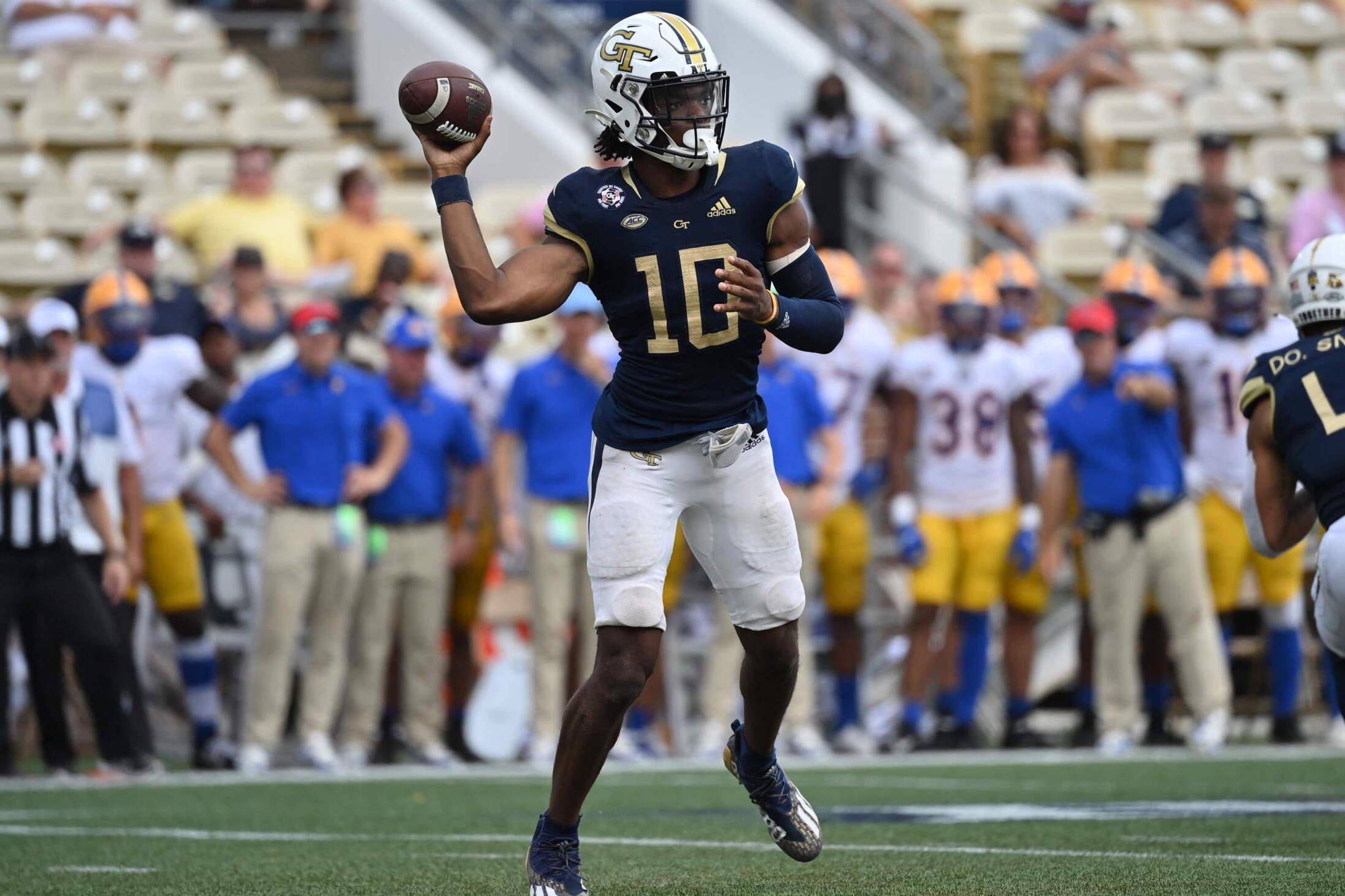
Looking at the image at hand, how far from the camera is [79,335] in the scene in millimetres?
10406

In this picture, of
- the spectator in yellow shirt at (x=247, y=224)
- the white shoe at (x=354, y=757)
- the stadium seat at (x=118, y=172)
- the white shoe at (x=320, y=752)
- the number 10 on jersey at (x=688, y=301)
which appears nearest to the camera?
the number 10 on jersey at (x=688, y=301)

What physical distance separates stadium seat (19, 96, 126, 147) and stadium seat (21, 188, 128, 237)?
815 mm

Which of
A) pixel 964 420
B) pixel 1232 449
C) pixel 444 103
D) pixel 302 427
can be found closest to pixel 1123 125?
pixel 1232 449

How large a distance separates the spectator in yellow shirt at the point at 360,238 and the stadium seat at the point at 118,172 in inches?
77.8

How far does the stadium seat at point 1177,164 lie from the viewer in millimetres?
14477

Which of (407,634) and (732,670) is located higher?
(407,634)

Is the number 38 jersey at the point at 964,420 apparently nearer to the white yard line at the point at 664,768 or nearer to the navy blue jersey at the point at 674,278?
the white yard line at the point at 664,768

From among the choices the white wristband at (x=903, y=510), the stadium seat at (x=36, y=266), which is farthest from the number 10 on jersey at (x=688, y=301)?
the stadium seat at (x=36, y=266)

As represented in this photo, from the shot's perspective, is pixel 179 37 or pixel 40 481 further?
pixel 179 37

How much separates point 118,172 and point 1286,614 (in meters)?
7.71

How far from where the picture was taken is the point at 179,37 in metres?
15.1

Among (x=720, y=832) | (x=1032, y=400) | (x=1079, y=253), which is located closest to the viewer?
(x=720, y=832)

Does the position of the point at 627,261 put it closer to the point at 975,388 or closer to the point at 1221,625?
the point at 975,388

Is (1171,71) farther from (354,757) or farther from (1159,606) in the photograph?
(354,757)
